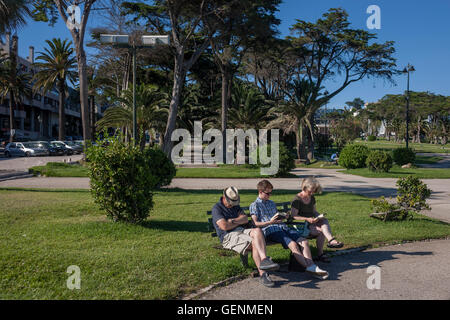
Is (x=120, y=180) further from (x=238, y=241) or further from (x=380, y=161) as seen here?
(x=380, y=161)

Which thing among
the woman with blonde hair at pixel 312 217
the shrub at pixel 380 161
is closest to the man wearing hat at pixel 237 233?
the woman with blonde hair at pixel 312 217

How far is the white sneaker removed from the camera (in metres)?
5.09

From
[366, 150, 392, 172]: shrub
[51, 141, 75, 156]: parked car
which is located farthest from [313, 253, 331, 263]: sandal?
[51, 141, 75, 156]: parked car

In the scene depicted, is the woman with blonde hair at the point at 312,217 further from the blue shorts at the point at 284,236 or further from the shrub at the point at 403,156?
the shrub at the point at 403,156

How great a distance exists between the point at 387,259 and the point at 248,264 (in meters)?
2.26

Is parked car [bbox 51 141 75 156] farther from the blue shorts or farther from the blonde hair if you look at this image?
the blue shorts

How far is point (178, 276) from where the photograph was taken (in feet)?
16.7

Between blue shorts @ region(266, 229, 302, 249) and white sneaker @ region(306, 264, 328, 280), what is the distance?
54 centimetres

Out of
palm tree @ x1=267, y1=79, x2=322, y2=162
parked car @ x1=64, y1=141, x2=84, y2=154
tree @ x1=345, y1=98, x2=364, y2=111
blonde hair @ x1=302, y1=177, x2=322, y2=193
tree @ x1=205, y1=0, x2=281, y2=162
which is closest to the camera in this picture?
blonde hair @ x1=302, y1=177, x2=322, y2=193

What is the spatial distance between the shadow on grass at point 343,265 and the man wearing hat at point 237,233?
1.10 feet

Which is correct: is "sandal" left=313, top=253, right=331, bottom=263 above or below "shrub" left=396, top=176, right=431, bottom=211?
below
